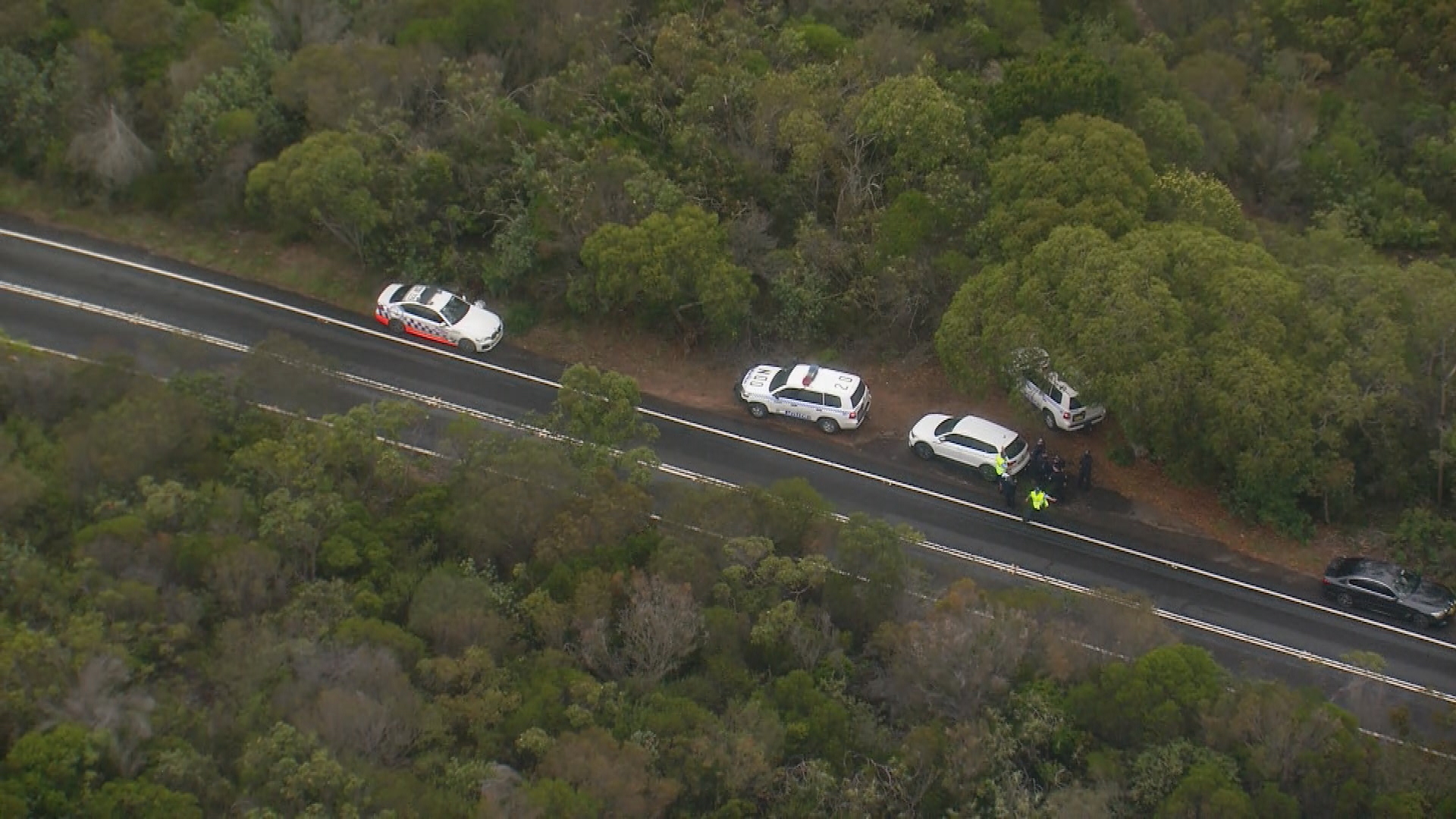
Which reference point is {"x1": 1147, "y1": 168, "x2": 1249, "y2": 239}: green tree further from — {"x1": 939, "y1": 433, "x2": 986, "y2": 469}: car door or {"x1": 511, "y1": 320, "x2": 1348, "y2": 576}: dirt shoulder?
{"x1": 939, "y1": 433, "x2": 986, "y2": 469}: car door

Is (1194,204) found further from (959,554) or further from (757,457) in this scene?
(757,457)

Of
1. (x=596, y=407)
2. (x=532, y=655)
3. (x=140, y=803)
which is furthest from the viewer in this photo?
(x=596, y=407)

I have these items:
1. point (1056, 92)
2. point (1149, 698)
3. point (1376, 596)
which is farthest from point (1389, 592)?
point (1056, 92)

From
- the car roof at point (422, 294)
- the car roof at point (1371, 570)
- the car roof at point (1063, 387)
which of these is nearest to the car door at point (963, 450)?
the car roof at point (1063, 387)

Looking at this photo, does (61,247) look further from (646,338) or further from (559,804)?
(559,804)

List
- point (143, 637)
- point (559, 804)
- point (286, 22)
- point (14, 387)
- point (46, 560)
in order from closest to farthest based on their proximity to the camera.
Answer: point (559, 804)
point (143, 637)
point (46, 560)
point (14, 387)
point (286, 22)

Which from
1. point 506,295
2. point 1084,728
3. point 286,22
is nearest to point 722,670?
point 1084,728
